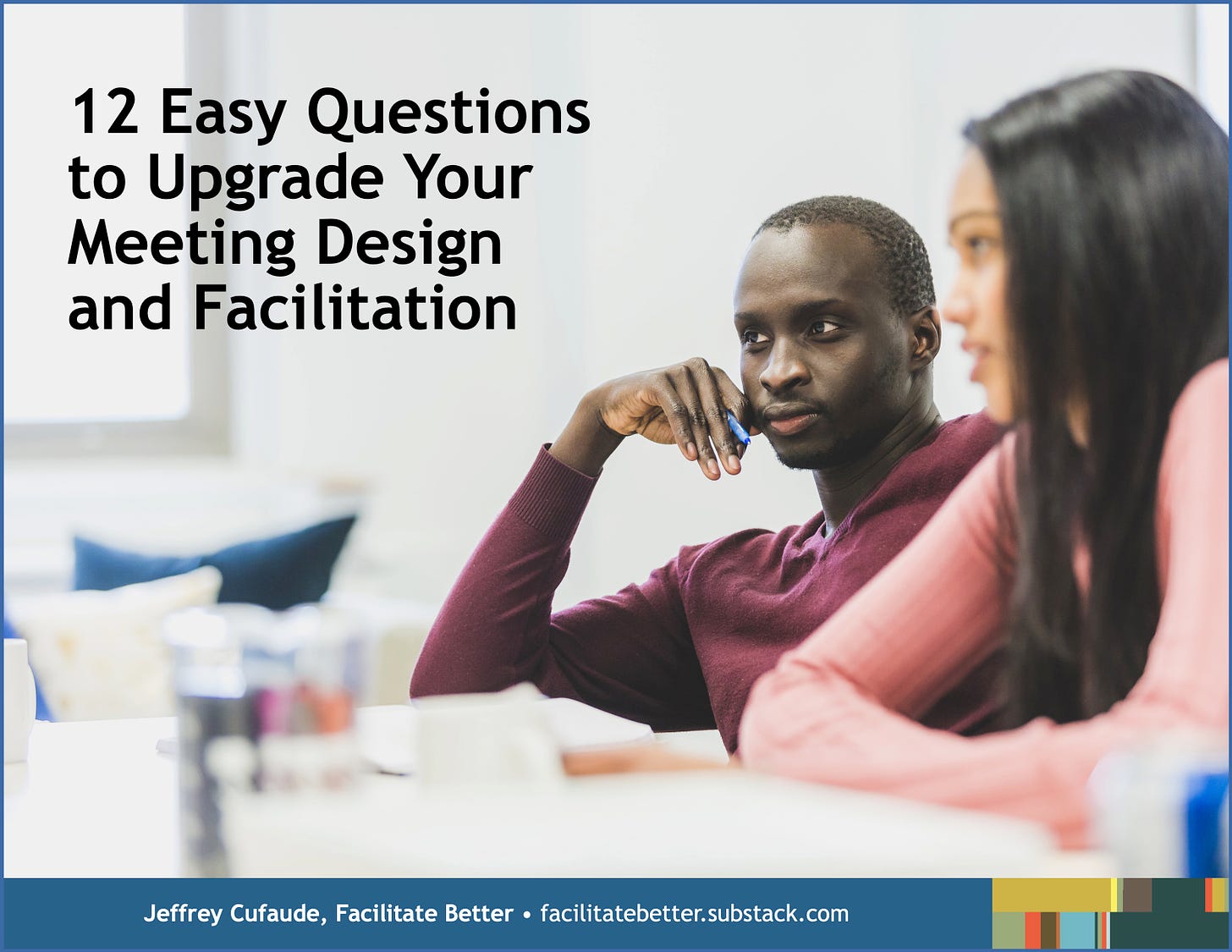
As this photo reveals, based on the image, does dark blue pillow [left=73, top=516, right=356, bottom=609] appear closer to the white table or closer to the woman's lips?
the woman's lips

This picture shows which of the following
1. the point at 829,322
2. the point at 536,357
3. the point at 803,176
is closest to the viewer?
the point at 829,322

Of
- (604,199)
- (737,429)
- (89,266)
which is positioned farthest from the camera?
(89,266)

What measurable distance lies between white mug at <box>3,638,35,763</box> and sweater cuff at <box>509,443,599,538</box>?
0.53m

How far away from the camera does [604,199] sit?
125 inches

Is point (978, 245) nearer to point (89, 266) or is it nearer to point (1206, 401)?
point (1206, 401)

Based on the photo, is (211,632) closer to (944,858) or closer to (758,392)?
(944,858)

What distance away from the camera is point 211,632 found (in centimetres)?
74

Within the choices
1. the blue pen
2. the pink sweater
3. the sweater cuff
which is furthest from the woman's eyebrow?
the sweater cuff

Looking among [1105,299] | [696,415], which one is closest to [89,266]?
[696,415]

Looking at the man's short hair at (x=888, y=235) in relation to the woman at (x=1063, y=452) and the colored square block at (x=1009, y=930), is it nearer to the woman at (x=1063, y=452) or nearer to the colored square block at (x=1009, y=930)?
the woman at (x=1063, y=452)

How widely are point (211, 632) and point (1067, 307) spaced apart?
56cm

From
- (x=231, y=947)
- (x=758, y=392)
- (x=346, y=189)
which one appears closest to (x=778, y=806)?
(x=231, y=947)

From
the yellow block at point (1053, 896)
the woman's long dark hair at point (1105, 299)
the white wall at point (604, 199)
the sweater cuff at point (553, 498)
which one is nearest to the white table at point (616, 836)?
the yellow block at point (1053, 896)

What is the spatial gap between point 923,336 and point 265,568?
4.77ft
